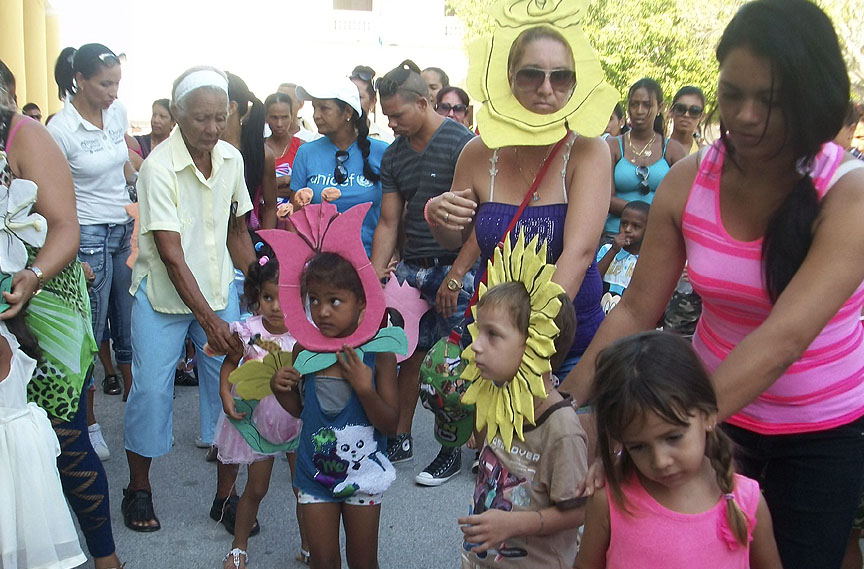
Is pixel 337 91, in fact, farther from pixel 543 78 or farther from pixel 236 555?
pixel 236 555

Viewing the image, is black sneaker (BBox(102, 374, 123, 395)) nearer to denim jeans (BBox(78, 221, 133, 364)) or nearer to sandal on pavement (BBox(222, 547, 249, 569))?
denim jeans (BBox(78, 221, 133, 364))

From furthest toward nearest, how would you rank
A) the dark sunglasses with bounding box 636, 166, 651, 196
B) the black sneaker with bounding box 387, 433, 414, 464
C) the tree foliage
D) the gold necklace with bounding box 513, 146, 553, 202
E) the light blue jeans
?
the tree foliage
the dark sunglasses with bounding box 636, 166, 651, 196
the black sneaker with bounding box 387, 433, 414, 464
the light blue jeans
the gold necklace with bounding box 513, 146, 553, 202

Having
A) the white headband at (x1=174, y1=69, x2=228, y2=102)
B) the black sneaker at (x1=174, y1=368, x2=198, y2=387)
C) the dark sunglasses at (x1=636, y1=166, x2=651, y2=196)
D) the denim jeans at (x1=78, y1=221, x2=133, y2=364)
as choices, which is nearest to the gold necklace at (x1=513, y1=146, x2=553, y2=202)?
the white headband at (x1=174, y1=69, x2=228, y2=102)

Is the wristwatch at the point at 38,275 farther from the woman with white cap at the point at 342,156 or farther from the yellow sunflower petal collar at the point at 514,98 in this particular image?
the woman with white cap at the point at 342,156

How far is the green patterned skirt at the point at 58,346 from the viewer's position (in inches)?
112

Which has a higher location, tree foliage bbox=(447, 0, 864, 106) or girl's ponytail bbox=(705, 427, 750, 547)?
tree foliage bbox=(447, 0, 864, 106)

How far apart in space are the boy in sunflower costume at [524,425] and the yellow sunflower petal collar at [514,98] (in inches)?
23.5

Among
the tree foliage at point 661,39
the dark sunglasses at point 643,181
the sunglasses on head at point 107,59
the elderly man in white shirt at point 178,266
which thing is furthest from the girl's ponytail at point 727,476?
the tree foliage at point 661,39

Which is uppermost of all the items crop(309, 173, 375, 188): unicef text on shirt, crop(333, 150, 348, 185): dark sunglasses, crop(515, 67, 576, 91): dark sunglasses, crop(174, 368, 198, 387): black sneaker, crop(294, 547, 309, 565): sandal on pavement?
crop(515, 67, 576, 91): dark sunglasses

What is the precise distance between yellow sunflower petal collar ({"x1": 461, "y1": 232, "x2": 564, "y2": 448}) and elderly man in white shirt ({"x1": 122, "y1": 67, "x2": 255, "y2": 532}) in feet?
5.11

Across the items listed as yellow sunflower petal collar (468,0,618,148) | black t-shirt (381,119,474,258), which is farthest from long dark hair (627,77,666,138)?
yellow sunflower petal collar (468,0,618,148)

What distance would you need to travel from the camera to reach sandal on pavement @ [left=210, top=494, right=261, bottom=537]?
3.80 m

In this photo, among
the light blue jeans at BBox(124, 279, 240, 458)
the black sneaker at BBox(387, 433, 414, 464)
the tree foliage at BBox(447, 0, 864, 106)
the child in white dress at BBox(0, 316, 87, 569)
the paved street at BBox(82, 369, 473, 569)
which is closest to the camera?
the child in white dress at BBox(0, 316, 87, 569)

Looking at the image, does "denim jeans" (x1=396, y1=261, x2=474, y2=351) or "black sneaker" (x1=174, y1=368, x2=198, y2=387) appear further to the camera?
"black sneaker" (x1=174, y1=368, x2=198, y2=387)
